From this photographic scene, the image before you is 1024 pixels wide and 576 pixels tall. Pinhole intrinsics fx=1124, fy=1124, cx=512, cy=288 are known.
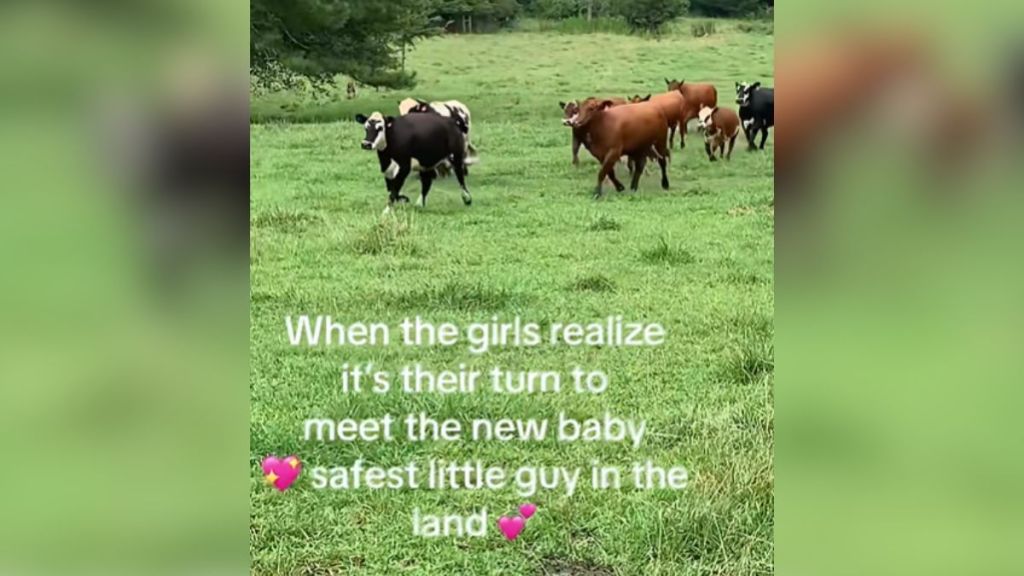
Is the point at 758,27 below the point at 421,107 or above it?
above

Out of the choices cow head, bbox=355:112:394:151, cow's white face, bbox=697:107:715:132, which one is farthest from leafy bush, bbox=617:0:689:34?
cow head, bbox=355:112:394:151

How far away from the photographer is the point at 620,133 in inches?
147

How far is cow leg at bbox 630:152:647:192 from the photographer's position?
3.77 metres

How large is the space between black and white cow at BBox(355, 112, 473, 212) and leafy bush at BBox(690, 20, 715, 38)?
0.84 m

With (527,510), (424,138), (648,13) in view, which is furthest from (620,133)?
(527,510)

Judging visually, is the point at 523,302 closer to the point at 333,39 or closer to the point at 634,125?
the point at 634,125

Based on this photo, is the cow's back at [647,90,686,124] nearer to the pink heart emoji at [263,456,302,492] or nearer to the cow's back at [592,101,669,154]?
the cow's back at [592,101,669,154]

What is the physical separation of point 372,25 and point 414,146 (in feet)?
1.34

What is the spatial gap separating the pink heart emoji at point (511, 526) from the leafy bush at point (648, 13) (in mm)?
1634
